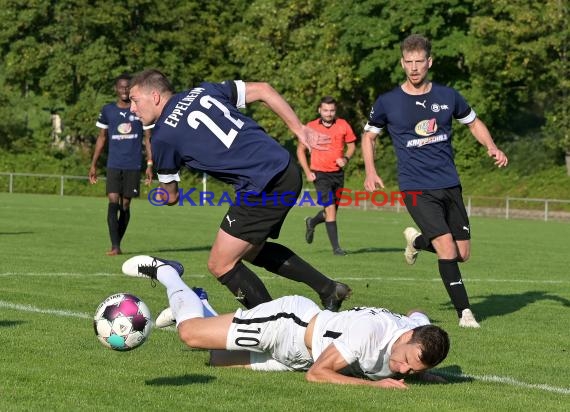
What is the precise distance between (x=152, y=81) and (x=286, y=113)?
2.99 feet

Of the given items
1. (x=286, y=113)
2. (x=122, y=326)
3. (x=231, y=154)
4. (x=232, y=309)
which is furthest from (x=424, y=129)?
Answer: (x=122, y=326)

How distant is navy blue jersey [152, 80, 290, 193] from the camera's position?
7984mm

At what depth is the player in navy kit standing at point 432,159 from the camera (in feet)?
34.5

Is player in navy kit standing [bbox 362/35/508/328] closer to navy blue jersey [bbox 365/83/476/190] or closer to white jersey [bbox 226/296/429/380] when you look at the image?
navy blue jersey [bbox 365/83/476/190]

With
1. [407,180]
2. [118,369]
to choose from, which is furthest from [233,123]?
[407,180]

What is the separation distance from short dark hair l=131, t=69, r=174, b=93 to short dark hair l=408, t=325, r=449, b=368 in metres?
2.49

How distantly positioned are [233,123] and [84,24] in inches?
2100

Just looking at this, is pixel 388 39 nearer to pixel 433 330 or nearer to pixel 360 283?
pixel 360 283

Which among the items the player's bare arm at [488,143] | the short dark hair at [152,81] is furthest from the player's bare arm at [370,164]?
the short dark hair at [152,81]

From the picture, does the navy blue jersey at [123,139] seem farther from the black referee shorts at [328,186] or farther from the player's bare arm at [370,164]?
the player's bare arm at [370,164]

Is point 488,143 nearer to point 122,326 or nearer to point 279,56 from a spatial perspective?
point 122,326

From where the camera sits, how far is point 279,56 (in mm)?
59125

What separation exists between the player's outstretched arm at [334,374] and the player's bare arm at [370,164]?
405 cm

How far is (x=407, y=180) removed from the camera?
10766 mm
